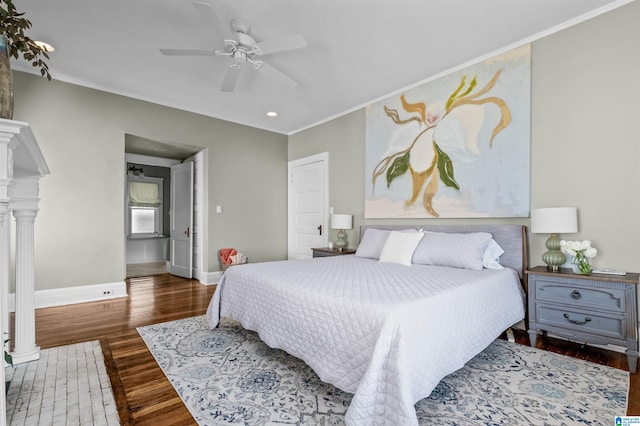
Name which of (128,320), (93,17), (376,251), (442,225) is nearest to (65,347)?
(128,320)

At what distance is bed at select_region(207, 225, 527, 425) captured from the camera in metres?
1.36

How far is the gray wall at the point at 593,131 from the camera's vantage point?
7.61 feet

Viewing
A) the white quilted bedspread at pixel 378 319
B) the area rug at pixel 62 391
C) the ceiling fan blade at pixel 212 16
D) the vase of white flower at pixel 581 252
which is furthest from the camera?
the vase of white flower at pixel 581 252

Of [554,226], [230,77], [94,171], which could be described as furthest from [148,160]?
[554,226]

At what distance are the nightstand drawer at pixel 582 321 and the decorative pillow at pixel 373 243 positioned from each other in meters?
1.42

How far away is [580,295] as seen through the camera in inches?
88.4

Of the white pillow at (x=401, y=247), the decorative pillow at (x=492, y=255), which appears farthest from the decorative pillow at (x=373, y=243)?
the decorative pillow at (x=492, y=255)

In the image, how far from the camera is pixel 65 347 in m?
2.43

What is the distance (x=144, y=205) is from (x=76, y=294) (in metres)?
3.98

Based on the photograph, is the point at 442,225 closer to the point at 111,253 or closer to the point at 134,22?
the point at 134,22

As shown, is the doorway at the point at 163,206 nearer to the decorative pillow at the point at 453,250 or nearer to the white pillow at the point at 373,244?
the white pillow at the point at 373,244

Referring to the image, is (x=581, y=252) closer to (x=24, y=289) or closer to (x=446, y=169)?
(x=446, y=169)

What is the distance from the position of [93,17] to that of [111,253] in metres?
2.80

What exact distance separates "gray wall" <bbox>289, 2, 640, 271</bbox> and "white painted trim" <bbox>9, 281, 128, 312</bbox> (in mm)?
4771
